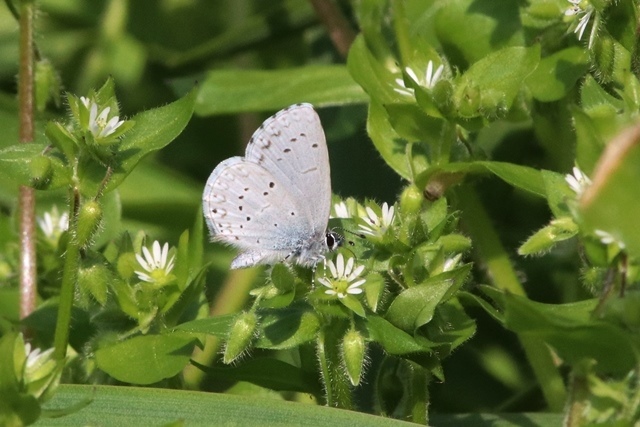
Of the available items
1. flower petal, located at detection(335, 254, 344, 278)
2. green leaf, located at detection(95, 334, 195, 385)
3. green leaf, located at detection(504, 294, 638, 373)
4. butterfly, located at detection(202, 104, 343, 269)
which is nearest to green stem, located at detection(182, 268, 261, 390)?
butterfly, located at detection(202, 104, 343, 269)

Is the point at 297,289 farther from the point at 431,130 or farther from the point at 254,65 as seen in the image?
the point at 254,65

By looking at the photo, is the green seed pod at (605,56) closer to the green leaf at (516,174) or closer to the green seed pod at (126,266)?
the green leaf at (516,174)

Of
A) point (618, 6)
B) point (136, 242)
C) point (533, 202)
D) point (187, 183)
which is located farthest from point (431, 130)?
point (187, 183)

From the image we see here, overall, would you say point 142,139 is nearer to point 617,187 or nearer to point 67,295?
point 67,295

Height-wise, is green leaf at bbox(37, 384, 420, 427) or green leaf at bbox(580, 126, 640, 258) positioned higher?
green leaf at bbox(580, 126, 640, 258)

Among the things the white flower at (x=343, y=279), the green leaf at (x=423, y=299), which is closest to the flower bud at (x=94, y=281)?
the white flower at (x=343, y=279)

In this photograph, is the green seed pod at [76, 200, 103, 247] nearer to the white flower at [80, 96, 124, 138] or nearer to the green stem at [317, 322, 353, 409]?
the white flower at [80, 96, 124, 138]
